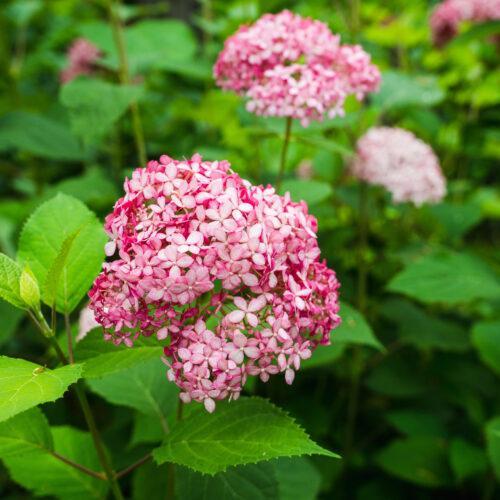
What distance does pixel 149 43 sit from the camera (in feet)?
9.30

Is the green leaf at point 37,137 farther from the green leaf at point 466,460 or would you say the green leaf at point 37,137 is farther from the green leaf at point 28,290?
the green leaf at point 466,460

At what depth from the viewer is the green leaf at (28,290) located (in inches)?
39.0

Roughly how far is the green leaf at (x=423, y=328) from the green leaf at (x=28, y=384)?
153 centimetres

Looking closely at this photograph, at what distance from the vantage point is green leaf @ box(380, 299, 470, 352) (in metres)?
2.18

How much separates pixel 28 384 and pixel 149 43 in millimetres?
2277

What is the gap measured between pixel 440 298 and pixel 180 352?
1.18 metres

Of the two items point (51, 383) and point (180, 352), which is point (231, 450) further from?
point (51, 383)

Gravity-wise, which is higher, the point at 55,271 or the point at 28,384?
the point at 55,271

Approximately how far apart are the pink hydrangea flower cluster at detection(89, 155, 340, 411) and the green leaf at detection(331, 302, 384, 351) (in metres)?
0.34

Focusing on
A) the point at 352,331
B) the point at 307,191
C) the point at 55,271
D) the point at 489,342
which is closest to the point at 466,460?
the point at 489,342

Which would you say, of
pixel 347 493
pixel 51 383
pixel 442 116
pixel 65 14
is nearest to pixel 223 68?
pixel 51 383

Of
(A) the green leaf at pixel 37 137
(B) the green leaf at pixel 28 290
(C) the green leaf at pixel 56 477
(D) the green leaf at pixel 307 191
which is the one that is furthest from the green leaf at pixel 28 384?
(A) the green leaf at pixel 37 137

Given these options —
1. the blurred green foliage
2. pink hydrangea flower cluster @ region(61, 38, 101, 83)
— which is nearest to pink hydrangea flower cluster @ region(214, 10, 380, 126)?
the blurred green foliage

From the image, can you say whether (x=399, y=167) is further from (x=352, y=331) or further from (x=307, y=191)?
(x=352, y=331)
